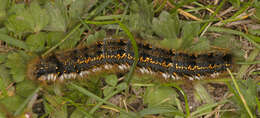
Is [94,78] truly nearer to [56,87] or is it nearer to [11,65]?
[56,87]

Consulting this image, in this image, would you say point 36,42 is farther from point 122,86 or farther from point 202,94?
point 202,94

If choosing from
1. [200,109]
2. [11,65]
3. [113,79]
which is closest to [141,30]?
[113,79]

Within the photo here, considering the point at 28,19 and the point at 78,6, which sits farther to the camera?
the point at 78,6

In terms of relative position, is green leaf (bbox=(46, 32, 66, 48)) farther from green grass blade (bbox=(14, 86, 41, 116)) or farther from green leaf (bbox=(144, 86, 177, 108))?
green leaf (bbox=(144, 86, 177, 108))

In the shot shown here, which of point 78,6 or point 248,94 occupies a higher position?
point 78,6

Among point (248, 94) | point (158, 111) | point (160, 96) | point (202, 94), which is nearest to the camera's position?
point (248, 94)

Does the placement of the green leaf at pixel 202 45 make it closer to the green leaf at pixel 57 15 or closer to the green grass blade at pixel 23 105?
the green leaf at pixel 57 15

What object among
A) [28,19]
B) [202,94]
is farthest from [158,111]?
[28,19]
